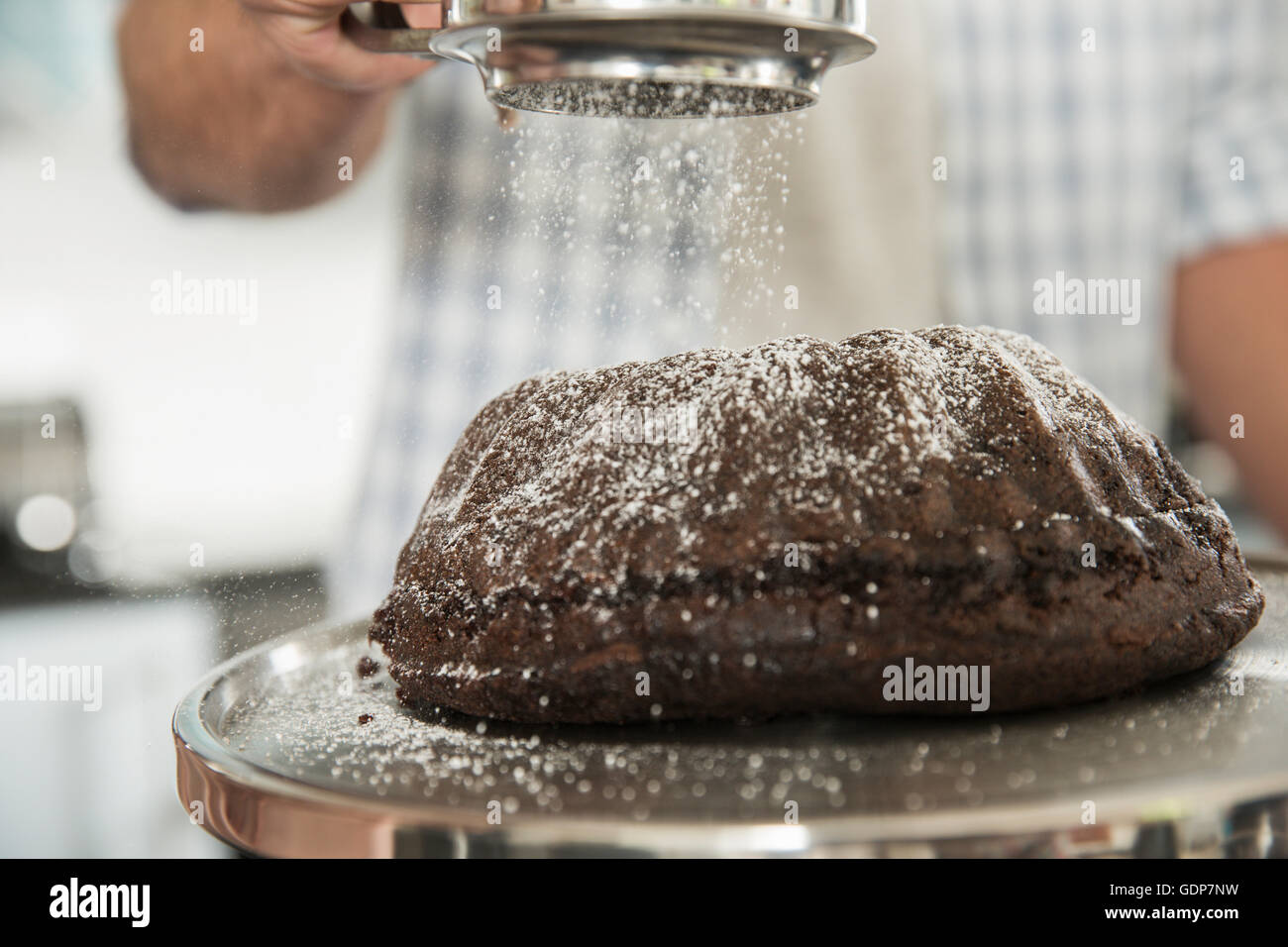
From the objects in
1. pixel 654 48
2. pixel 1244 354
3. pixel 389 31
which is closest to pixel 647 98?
pixel 654 48

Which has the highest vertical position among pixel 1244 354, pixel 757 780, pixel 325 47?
pixel 325 47

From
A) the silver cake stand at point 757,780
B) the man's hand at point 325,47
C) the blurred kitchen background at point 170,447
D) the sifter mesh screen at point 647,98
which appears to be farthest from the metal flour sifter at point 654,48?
the blurred kitchen background at point 170,447

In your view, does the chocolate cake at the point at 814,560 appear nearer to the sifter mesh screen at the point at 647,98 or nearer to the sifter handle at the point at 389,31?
the sifter mesh screen at the point at 647,98

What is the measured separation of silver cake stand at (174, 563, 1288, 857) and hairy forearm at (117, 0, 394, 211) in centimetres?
73

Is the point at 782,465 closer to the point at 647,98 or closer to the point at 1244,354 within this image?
the point at 647,98

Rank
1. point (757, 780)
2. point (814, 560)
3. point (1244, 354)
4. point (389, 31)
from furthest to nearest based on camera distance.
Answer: point (1244, 354), point (389, 31), point (814, 560), point (757, 780)

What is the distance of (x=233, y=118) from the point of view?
53.1 inches

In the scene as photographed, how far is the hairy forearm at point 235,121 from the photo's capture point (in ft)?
4.30

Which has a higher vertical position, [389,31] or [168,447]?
[389,31]

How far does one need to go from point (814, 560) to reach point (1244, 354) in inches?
57.6

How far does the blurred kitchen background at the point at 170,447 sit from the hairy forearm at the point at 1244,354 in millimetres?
147

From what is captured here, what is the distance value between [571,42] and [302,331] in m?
0.95

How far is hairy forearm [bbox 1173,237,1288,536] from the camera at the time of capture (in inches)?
72.0
